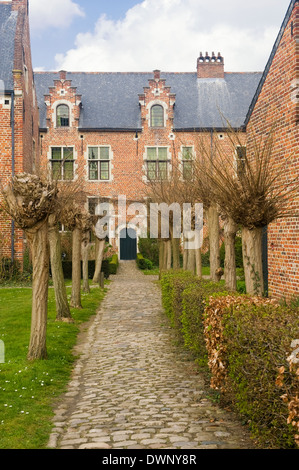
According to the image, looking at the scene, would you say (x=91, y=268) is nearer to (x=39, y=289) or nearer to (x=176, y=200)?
(x=176, y=200)

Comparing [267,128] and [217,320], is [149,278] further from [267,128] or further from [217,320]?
[217,320]

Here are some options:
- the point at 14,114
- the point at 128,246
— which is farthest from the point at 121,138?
the point at 14,114

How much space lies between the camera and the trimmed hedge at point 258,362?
3424mm

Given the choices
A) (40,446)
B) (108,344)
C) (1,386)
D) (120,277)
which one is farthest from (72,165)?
(40,446)

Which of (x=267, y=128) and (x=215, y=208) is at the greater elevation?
(x=267, y=128)

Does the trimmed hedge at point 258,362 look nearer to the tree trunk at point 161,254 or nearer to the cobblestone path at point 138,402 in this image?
the cobblestone path at point 138,402

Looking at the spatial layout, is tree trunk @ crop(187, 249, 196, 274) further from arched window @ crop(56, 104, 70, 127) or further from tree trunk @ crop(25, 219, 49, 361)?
arched window @ crop(56, 104, 70, 127)

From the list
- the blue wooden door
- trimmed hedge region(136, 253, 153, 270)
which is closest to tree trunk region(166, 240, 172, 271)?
trimmed hedge region(136, 253, 153, 270)

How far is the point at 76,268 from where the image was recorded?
12.5 meters

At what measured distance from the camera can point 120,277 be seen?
2302 cm

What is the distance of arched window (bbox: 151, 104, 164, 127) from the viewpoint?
30109mm

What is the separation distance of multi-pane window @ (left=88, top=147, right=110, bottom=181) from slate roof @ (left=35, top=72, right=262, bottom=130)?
137 cm

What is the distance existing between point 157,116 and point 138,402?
26.3m

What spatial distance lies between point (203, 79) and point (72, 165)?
10.4 metres
